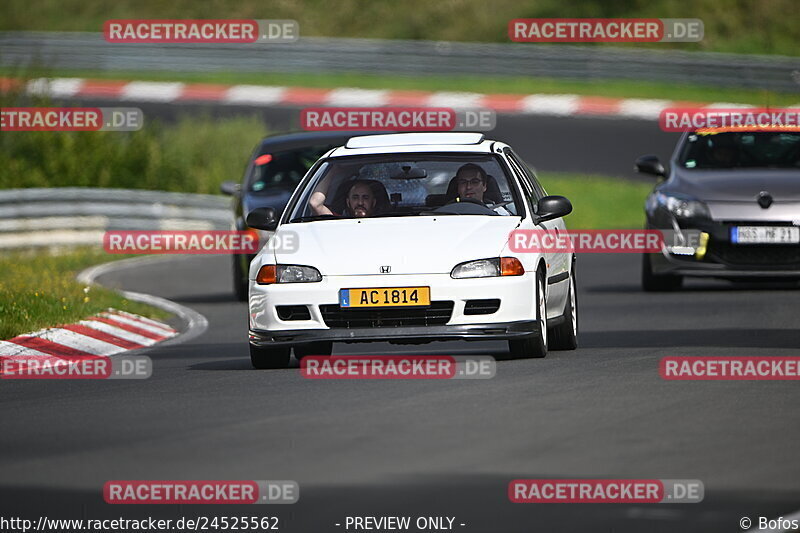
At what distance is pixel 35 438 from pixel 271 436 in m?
1.17

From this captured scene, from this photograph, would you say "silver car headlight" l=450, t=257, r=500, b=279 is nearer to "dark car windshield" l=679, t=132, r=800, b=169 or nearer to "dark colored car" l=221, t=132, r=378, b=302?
"dark colored car" l=221, t=132, r=378, b=302

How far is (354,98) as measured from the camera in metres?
39.9

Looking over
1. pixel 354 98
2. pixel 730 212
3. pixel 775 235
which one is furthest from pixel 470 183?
pixel 354 98

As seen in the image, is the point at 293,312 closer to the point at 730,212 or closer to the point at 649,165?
the point at 730,212

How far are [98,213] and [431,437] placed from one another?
19.3 m

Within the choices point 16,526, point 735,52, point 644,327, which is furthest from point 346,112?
point 16,526
